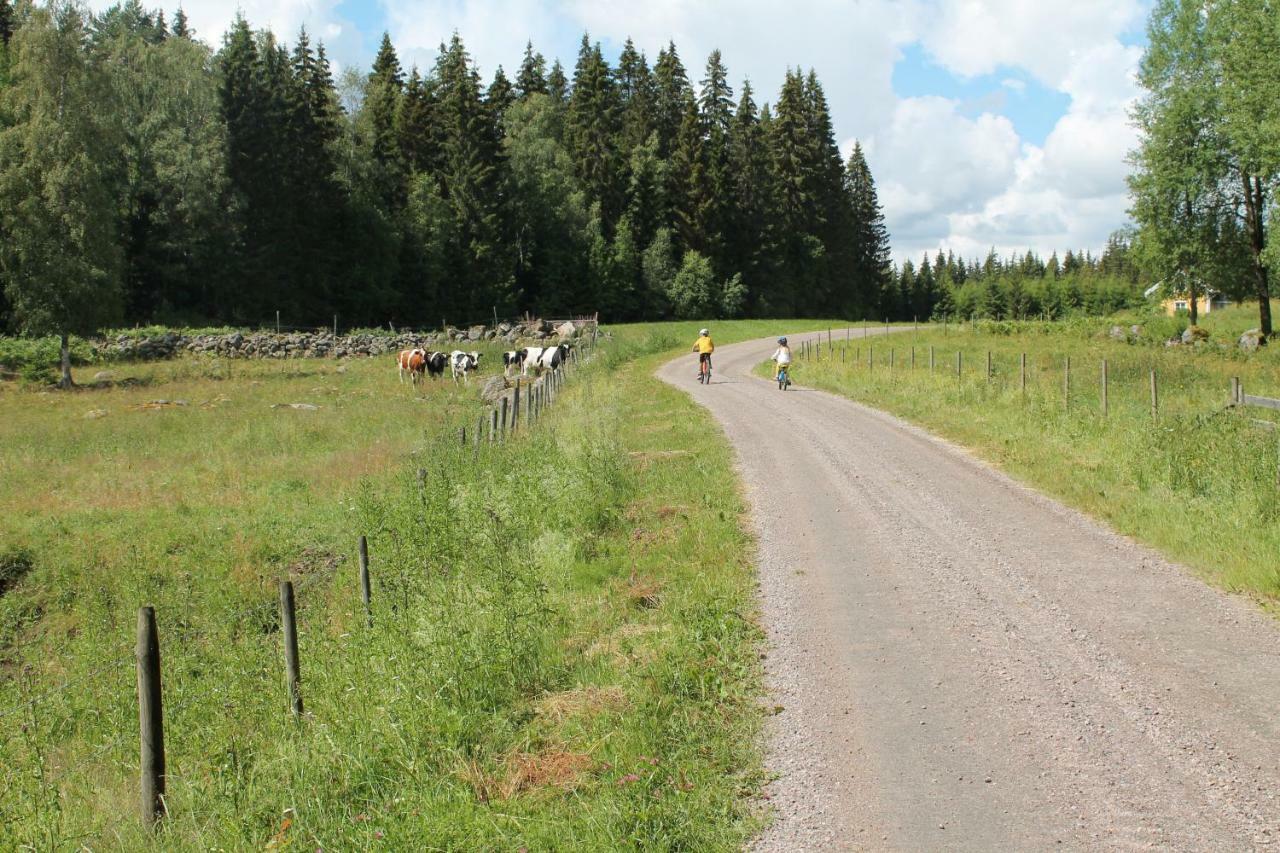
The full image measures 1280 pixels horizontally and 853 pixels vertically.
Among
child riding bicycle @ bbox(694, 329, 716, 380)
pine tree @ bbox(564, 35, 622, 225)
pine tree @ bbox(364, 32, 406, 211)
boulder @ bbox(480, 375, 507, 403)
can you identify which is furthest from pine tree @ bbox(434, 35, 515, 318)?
child riding bicycle @ bbox(694, 329, 716, 380)

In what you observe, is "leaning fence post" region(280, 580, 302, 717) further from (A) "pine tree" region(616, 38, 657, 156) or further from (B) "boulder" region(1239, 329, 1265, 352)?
(A) "pine tree" region(616, 38, 657, 156)

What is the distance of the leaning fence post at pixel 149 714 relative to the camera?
20.4ft

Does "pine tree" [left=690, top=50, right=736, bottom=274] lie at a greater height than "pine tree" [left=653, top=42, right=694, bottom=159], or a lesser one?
lesser

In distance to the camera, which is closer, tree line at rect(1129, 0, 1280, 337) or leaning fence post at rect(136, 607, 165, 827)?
leaning fence post at rect(136, 607, 165, 827)

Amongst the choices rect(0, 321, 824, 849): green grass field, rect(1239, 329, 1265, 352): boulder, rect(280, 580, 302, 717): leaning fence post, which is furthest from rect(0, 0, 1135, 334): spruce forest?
rect(280, 580, 302, 717): leaning fence post

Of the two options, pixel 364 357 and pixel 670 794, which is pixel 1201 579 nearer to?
pixel 670 794

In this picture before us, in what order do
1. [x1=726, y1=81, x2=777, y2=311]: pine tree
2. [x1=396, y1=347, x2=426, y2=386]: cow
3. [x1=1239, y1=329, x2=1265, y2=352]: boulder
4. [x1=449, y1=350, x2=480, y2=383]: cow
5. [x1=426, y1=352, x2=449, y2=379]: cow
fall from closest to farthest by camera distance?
[x1=396, y1=347, x2=426, y2=386]: cow → [x1=426, y1=352, x2=449, y2=379]: cow → [x1=449, y1=350, x2=480, y2=383]: cow → [x1=1239, y1=329, x2=1265, y2=352]: boulder → [x1=726, y1=81, x2=777, y2=311]: pine tree

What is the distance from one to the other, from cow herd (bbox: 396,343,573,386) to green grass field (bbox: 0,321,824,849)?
15.1 m

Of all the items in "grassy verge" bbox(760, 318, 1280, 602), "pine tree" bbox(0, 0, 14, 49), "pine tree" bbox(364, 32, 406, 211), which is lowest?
"grassy verge" bbox(760, 318, 1280, 602)

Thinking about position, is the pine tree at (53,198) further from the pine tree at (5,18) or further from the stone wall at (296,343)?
the pine tree at (5,18)

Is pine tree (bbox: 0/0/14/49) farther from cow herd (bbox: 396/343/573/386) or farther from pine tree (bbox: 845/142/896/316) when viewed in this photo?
pine tree (bbox: 845/142/896/316)

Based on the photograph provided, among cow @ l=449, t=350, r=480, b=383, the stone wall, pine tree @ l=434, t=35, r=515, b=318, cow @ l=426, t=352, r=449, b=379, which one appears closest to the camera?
cow @ l=426, t=352, r=449, b=379

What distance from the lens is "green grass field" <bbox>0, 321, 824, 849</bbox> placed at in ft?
20.3

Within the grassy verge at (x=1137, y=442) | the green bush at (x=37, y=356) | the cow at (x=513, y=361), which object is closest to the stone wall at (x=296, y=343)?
the green bush at (x=37, y=356)
